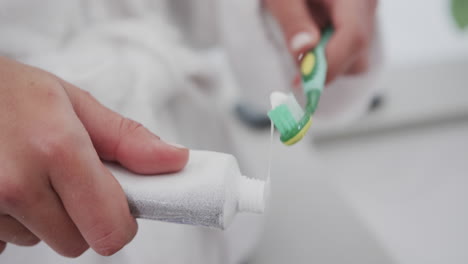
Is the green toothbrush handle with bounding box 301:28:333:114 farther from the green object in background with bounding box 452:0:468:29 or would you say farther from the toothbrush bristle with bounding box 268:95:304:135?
the green object in background with bounding box 452:0:468:29

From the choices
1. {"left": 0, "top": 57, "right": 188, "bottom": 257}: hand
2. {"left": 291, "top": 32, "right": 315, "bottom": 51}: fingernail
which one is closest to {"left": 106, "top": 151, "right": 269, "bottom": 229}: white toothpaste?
{"left": 0, "top": 57, "right": 188, "bottom": 257}: hand

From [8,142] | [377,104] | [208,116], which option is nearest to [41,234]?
[8,142]

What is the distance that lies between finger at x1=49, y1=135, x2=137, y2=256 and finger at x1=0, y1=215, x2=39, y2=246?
0.03 metres

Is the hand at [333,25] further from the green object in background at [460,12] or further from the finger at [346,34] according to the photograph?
the green object in background at [460,12]

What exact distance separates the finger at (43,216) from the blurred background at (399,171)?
21 cm

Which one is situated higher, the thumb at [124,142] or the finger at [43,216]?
the thumb at [124,142]

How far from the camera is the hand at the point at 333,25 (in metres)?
0.34

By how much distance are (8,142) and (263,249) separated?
0.87 ft

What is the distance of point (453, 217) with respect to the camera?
0.44 metres

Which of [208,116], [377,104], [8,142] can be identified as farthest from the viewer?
[377,104]

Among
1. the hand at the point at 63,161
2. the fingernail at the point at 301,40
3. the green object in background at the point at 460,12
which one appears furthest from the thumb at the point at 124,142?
the green object in background at the point at 460,12

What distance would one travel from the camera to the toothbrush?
0.23m

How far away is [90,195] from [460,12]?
60cm

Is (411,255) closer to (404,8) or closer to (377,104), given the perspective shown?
(377,104)
